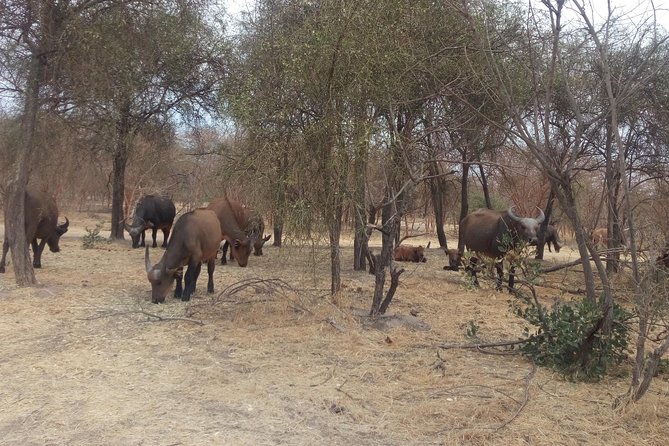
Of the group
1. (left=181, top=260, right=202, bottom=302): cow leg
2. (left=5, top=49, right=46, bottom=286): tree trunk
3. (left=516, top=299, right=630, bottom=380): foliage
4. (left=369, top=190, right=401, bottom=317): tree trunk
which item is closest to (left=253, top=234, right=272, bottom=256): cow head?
(left=181, top=260, right=202, bottom=302): cow leg

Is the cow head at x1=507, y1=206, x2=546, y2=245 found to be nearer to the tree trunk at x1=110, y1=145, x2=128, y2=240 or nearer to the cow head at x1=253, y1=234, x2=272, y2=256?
the cow head at x1=253, y1=234, x2=272, y2=256

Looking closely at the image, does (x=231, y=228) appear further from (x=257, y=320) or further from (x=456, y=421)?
(x=456, y=421)

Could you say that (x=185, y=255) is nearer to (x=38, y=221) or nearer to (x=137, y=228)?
(x=38, y=221)

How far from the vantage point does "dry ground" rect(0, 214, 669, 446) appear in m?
4.49

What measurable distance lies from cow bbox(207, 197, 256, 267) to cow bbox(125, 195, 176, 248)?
4.13 meters

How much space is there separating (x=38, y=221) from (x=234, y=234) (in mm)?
3937

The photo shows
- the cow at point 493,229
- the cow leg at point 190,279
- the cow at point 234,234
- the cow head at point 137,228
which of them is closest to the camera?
the cow leg at point 190,279

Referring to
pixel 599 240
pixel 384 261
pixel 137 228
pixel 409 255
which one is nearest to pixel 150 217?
pixel 137 228

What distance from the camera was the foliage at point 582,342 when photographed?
5785 mm

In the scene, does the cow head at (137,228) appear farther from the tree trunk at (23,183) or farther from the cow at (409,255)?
the cow at (409,255)

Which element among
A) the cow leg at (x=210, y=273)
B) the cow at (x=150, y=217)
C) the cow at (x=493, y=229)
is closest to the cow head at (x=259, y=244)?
the cow at (x=150, y=217)

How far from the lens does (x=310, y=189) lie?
8234mm

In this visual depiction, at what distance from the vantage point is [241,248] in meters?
13.4

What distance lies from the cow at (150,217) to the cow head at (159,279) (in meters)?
7.90
